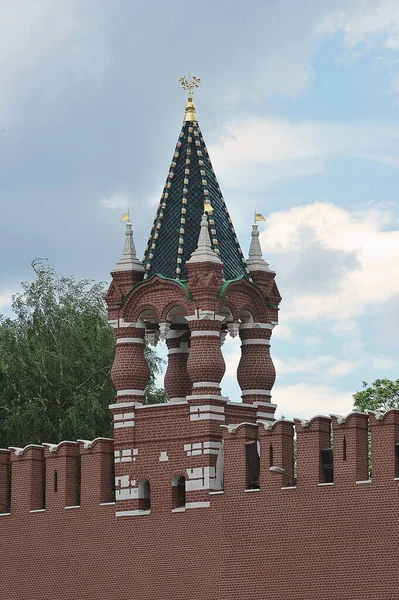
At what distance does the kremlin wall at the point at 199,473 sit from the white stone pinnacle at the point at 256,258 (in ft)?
0.14

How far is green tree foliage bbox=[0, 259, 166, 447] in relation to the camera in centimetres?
6178

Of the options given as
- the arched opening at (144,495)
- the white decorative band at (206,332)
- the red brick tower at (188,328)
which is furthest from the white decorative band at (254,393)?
the arched opening at (144,495)

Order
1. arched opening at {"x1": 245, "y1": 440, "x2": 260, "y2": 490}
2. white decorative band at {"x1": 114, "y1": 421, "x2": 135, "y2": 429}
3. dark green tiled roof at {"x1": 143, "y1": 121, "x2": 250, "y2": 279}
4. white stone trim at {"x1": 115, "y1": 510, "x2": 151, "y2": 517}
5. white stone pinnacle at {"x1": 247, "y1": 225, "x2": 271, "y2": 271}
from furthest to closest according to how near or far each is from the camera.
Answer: white stone pinnacle at {"x1": 247, "y1": 225, "x2": 271, "y2": 271}, dark green tiled roof at {"x1": 143, "y1": 121, "x2": 250, "y2": 279}, white decorative band at {"x1": 114, "y1": 421, "x2": 135, "y2": 429}, white stone trim at {"x1": 115, "y1": 510, "x2": 151, "y2": 517}, arched opening at {"x1": 245, "y1": 440, "x2": 260, "y2": 490}

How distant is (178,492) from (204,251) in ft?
20.9

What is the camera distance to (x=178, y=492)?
1766 inches

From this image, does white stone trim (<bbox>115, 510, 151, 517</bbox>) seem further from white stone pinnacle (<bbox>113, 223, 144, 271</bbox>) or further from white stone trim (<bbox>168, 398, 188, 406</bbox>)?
white stone pinnacle (<bbox>113, 223, 144, 271</bbox>)

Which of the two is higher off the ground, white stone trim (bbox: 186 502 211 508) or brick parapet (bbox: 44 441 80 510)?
brick parapet (bbox: 44 441 80 510)

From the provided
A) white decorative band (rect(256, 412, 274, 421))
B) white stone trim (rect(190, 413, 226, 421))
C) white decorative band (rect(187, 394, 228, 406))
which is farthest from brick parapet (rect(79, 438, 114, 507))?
white decorative band (rect(256, 412, 274, 421))

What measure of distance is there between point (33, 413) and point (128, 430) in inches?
649

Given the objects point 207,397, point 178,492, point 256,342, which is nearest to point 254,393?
point 256,342

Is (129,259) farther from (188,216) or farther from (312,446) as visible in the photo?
(312,446)

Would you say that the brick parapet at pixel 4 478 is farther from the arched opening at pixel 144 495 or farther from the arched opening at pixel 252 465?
the arched opening at pixel 252 465

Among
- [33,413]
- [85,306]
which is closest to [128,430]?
[33,413]

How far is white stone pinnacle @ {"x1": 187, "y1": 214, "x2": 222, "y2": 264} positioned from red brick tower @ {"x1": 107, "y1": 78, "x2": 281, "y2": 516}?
0.04 metres
